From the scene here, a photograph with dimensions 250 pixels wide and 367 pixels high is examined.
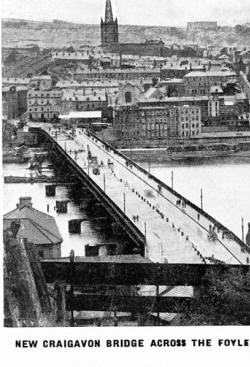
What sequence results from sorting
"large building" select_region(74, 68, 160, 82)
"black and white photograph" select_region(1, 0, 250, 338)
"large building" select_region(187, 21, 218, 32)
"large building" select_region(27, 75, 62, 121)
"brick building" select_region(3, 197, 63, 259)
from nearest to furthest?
"black and white photograph" select_region(1, 0, 250, 338), "brick building" select_region(3, 197, 63, 259), "large building" select_region(187, 21, 218, 32), "large building" select_region(27, 75, 62, 121), "large building" select_region(74, 68, 160, 82)

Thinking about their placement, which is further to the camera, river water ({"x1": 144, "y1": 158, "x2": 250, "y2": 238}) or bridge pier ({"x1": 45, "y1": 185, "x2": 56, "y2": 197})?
bridge pier ({"x1": 45, "y1": 185, "x2": 56, "y2": 197})

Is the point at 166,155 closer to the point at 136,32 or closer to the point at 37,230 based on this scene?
the point at 136,32

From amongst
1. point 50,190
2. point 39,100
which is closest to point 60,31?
point 50,190

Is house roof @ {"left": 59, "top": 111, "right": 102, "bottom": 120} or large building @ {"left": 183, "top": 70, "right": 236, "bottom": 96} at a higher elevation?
large building @ {"left": 183, "top": 70, "right": 236, "bottom": 96}

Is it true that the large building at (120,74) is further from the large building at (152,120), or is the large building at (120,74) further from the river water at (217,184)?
the river water at (217,184)

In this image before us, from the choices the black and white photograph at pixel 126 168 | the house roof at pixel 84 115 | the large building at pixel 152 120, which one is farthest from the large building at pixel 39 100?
the large building at pixel 152 120

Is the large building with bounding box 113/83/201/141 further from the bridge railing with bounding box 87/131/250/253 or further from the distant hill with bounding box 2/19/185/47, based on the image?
the distant hill with bounding box 2/19/185/47

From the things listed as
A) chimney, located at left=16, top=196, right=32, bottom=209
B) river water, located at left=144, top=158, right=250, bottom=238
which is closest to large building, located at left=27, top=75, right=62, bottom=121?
river water, located at left=144, top=158, right=250, bottom=238
